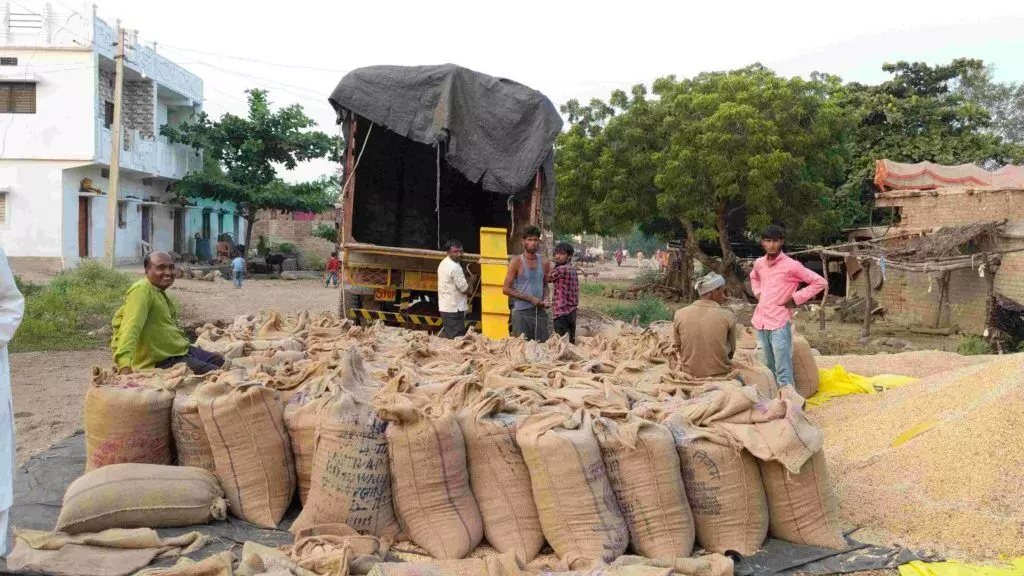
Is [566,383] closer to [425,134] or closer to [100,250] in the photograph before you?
[425,134]

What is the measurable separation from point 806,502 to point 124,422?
121 inches

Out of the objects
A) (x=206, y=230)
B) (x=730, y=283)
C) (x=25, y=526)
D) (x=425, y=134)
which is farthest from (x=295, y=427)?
(x=206, y=230)

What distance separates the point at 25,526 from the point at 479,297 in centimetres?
595

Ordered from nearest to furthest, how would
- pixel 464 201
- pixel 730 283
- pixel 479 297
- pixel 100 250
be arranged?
pixel 479 297
pixel 464 201
pixel 730 283
pixel 100 250

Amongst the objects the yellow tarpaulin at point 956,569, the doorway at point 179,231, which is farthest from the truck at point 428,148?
the doorway at point 179,231

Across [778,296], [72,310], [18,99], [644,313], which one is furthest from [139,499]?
[18,99]

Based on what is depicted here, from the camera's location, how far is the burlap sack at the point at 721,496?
3.37m

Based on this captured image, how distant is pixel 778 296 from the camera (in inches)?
223

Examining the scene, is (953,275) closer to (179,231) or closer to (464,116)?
(464,116)

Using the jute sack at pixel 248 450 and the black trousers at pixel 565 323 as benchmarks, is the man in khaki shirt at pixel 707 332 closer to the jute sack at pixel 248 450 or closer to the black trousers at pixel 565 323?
the jute sack at pixel 248 450

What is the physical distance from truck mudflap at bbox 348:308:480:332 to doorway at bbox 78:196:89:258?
16.4m

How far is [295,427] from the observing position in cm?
370

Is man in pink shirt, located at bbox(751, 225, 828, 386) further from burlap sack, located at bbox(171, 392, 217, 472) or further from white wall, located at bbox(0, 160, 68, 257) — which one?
white wall, located at bbox(0, 160, 68, 257)

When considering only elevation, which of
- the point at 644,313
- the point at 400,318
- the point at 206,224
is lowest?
the point at 644,313
